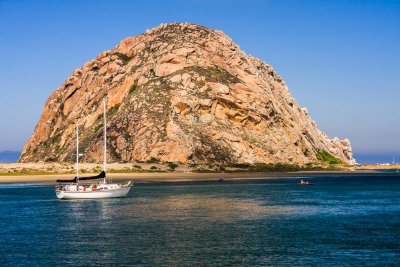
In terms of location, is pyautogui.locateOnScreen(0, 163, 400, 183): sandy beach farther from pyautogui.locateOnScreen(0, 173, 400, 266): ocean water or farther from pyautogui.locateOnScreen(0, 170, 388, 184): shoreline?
pyautogui.locateOnScreen(0, 173, 400, 266): ocean water

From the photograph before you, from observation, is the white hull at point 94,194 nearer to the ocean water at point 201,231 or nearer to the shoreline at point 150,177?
the ocean water at point 201,231

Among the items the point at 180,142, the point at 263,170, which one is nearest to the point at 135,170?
the point at 180,142

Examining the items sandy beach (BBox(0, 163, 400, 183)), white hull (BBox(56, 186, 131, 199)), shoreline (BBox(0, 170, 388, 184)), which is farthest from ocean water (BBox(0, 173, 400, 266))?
sandy beach (BBox(0, 163, 400, 183))

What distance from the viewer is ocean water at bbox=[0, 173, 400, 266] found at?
144ft

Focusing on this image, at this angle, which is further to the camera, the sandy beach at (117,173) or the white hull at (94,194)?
the sandy beach at (117,173)

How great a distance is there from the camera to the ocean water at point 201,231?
144 ft

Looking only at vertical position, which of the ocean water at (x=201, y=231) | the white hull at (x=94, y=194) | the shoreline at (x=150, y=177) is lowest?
the ocean water at (x=201, y=231)

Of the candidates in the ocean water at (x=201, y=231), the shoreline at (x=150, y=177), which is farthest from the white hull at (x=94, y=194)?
the shoreline at (x=150, y=177)

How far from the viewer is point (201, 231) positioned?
188 feet

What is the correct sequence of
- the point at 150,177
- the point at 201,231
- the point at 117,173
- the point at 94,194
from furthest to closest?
the point at 117,173 < the point at 150,177 < the point at 94,194 < the point at 201,231

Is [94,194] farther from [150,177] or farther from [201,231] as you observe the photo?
[150,177]

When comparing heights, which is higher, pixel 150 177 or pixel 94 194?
pixel 150 177

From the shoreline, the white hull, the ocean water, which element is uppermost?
the shoreline

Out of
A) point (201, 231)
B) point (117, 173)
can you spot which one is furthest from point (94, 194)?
point (117, 173)
